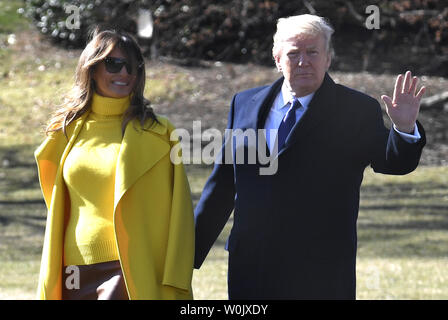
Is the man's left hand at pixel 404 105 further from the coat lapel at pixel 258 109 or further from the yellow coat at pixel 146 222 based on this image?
the yellow coat at pixel 146 222

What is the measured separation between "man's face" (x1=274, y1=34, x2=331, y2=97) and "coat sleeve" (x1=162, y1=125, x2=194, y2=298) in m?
0.67

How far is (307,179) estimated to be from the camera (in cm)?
445

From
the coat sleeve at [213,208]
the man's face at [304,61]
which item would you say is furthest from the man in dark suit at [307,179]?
the coat sleeve at [213,208]

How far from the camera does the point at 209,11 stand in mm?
16828

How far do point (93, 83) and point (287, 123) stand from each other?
934mm

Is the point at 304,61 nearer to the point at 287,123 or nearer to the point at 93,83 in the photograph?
the point at 287,123

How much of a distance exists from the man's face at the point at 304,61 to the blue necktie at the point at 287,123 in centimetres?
8

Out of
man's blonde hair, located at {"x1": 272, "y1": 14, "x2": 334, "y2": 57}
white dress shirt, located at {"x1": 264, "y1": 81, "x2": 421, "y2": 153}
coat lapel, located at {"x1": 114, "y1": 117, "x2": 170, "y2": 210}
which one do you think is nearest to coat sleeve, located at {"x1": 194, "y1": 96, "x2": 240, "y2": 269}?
white dress shirt, located at {"x1": 264, "y1": 81, "x2": 421, "y2": 153}

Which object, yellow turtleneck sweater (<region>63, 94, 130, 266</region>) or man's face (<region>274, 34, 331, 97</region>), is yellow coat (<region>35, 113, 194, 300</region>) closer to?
yellow turtleneck sweater (<region>63, 94, 130, 266</region>)

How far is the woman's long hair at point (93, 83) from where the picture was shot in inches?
177

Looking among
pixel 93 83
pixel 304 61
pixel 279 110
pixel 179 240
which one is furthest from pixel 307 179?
pixel 93 83

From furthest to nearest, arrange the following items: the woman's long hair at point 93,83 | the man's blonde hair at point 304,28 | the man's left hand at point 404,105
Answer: the woman's long hair at point 93,83 < the man's blonde hair at point 304,28 < the man's left hand at point 404,105
